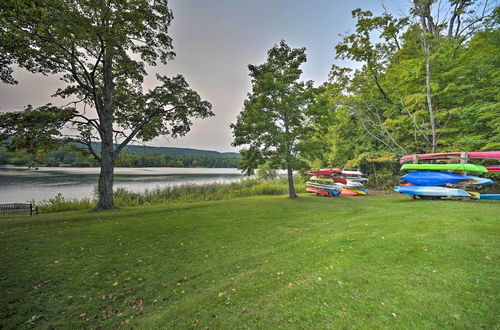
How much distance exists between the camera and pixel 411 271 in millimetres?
3004

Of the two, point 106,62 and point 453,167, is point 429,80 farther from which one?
point 106,62

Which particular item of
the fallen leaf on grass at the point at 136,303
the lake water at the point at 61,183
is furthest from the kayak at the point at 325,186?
the fallen leaf on grass at the point at 136,303

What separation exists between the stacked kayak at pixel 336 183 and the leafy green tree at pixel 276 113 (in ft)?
13.4

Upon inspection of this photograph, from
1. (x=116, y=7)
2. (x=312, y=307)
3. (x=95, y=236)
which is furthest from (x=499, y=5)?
(x=95, y=236)

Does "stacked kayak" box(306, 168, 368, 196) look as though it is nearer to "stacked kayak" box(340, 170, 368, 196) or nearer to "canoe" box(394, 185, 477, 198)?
"stacked kayak" box(340, 170, 368, 196)

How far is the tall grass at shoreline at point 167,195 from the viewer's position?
41.0 feet

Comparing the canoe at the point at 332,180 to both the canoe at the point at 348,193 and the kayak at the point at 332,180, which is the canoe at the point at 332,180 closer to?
the kayak at the point at 332,180

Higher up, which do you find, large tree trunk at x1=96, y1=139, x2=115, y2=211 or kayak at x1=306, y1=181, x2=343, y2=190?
large tree trunk at x1=96, y1=139, x2=115, y2=211

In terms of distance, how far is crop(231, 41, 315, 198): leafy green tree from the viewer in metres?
11.1

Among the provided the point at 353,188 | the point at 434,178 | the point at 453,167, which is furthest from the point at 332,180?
the point at 453,167

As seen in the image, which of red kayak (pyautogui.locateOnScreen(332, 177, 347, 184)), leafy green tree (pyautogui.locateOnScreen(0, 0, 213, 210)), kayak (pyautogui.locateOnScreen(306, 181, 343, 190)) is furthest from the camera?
red kayak (pyautogui.locateOnScreen(332, 177, 347, 184))

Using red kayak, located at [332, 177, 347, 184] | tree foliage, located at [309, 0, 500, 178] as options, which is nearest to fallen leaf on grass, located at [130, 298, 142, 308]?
tree foliage, located at [309, 0, 500, 178]

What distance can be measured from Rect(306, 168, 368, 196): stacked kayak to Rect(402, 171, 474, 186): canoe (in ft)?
17.3

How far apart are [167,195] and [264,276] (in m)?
15.4
